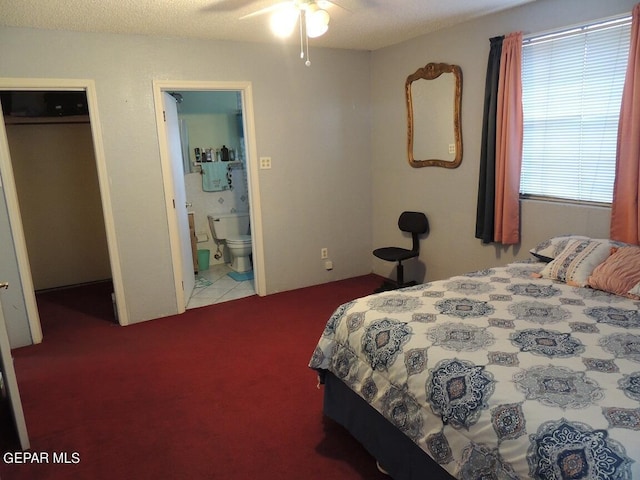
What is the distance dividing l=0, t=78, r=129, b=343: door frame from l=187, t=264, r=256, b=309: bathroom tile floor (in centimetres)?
79

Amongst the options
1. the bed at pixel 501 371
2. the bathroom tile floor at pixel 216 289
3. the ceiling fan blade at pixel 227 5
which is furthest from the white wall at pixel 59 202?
the bed at pixel 501 371

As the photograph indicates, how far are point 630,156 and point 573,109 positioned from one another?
0.55m

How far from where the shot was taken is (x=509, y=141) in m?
3.28

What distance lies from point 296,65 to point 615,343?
3489 millimetres

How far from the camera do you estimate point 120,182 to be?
11.9ft

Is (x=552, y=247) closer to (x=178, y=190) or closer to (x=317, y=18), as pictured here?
(x=317, y=18)

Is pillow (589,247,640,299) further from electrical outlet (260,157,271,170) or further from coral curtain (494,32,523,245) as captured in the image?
electrical outlet (260,157,271,170)

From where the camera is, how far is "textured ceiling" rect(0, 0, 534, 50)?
280 cm

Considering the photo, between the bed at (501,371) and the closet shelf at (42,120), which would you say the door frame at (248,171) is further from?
the bed at (501,371)

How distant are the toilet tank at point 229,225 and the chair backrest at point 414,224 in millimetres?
2167

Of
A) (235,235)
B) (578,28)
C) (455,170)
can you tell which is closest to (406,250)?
(455,170)

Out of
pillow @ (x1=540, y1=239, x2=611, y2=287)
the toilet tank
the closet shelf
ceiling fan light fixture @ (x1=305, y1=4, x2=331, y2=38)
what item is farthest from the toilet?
pillow @ (x1=540, y1=239, x2=611, y2=287)

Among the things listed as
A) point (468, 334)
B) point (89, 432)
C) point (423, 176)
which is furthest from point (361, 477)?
point (423, 176)

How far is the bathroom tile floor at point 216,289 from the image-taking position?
439 centimetres
